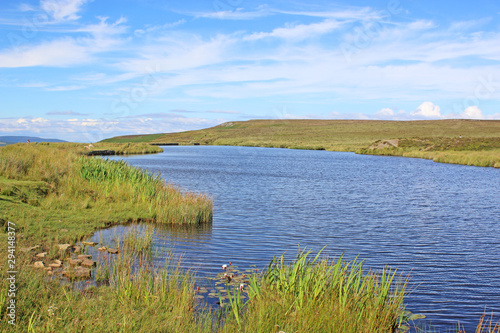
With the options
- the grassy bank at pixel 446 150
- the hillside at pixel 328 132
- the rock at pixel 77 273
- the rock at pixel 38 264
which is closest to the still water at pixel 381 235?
the rock at pixel 77 273

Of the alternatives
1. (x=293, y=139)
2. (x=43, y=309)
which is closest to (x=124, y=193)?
(x=43, y=309)

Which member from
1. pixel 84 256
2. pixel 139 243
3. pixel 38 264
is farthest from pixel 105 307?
pixel 139 243

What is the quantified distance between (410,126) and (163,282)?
144742 mm

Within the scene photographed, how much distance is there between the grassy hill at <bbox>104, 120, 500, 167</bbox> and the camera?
6193 centimetres

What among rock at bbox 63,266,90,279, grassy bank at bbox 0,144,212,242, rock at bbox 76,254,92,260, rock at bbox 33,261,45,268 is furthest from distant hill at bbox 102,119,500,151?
rock at bbox 33,261,45,268

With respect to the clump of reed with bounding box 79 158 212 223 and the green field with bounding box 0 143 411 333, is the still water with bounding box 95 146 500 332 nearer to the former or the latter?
the clump of reed with bounding box 79 158 212 223

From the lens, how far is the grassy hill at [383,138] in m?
61.9

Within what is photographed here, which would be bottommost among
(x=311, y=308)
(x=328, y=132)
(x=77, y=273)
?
(x=77, y=273)

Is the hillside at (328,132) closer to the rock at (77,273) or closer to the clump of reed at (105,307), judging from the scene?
the rock at (77,273)

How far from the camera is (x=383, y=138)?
107875 mm

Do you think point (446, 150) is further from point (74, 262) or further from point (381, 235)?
point (74, 262)

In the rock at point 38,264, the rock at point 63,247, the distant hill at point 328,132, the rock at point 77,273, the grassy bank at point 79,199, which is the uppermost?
the distant hill at point 328,132

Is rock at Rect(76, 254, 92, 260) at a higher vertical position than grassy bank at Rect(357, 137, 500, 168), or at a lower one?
lower

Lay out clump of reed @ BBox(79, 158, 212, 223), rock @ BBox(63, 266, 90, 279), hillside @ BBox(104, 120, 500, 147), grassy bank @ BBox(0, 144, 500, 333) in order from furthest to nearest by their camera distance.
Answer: hillside @ BBox(104, 120, 500, 147), clump of reed @ BBox(79, 158, 212, 223), rock @ BBox(63, 266, 90, 279), grassy bank @ BBox(0, 144, 500, 333)
